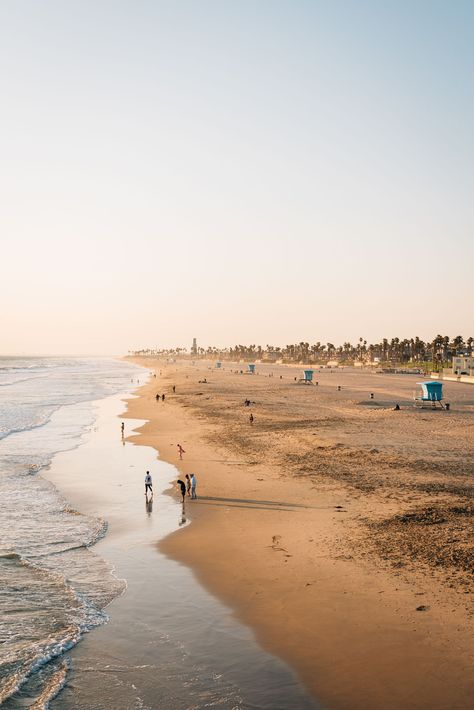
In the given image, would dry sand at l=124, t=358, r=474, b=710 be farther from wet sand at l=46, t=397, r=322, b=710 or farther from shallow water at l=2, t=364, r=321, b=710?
shallow water at l=2, t=364, r=321, b=710

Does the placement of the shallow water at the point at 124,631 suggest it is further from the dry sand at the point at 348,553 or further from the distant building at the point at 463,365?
the distant building at the point at 463,365

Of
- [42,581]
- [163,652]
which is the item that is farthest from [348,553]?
[42,581]

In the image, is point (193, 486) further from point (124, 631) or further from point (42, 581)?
point (124, 631)

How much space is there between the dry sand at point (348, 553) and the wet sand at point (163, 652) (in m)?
0.54

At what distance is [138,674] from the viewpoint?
1112 cm

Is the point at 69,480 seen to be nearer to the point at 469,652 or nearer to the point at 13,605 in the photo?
the point at 13,605

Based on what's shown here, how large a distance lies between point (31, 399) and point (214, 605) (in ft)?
225

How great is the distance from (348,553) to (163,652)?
279 inches

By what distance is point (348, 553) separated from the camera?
55.7ft

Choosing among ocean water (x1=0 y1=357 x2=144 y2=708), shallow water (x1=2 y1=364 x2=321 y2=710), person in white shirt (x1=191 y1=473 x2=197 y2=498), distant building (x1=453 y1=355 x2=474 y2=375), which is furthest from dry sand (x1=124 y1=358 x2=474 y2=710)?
distant building (x1=453 y1=355 x2=474 y2=375)

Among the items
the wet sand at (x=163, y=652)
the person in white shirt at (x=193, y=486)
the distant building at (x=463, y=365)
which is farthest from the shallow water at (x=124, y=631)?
the distant building at (x=463, y=365)

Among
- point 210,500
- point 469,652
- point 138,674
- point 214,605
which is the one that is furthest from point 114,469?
point 469,652

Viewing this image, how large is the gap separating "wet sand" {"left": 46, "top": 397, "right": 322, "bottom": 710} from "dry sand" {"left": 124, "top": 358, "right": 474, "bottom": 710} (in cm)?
54

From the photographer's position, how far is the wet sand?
10.4 m
